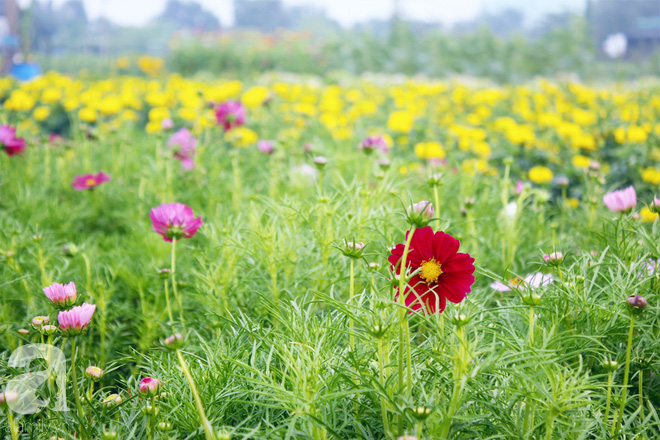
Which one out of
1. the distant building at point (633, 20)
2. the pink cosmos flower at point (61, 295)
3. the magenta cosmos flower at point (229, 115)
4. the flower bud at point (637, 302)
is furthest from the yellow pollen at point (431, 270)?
the distant building at point (633, 20)

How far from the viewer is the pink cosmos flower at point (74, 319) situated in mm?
682

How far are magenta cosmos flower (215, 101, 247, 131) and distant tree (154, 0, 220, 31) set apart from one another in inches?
819

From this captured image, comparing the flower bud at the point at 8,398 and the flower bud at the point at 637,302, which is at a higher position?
the flower bud at the point at 637,302

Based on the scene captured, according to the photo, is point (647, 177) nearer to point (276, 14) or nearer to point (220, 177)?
point (220, 177)

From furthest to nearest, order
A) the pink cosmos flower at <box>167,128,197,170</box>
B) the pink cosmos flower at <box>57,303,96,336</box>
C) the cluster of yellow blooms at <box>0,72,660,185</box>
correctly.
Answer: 1. the cluster of yellow blooms at <box>0,72,660,185</box>
2. the pink cosmos flower at <box>167,128,197,170</box>
3. the pink cosmos flower at <box>57,303,96,336</box>

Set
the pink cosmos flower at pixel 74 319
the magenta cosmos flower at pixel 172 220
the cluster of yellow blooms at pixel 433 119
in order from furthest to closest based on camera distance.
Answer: the cluster of yellow blooms at pixel 433 119, the magenta cosmos flower at pixel 172 220, the pink cosmos flower at pixel 74 319

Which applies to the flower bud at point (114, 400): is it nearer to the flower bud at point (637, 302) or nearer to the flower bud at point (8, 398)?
the flower bud at point (8, 398)

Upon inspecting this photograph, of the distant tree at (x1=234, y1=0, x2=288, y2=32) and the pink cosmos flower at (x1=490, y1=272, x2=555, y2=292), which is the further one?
the distant tree at (x1=234, y1=0, x2=288, y2=32)

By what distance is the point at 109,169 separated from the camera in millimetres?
2424

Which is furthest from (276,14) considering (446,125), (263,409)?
(263,409)

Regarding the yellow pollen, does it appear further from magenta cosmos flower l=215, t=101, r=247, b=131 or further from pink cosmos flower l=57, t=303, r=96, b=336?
magenta cosmos flower l=215, t=101, r=247, b=131

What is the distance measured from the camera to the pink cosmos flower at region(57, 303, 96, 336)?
26.8 inches

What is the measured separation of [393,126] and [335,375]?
80.3 inches

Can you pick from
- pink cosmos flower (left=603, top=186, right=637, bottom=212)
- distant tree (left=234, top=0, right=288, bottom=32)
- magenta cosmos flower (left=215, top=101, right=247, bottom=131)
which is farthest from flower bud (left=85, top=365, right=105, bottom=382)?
distant tree (left=234, top=0, right=288, bottom=32)
